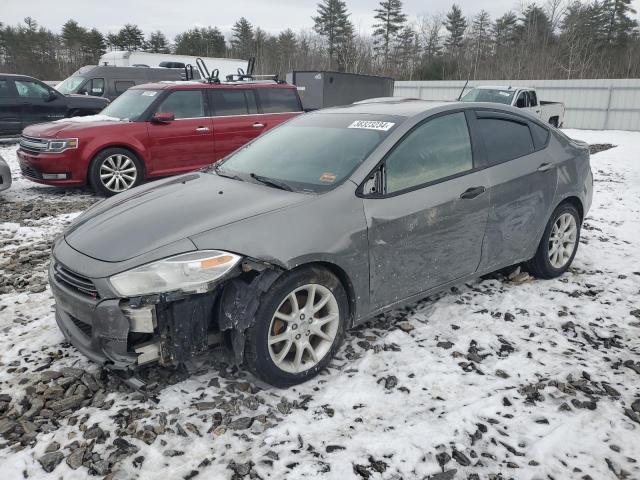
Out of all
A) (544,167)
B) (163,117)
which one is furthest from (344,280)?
(163,117)

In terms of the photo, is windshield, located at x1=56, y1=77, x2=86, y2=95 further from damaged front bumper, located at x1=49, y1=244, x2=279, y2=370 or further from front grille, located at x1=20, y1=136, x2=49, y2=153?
damaged front bumper, located at x1=49, y1=244, x2=279, y2=370

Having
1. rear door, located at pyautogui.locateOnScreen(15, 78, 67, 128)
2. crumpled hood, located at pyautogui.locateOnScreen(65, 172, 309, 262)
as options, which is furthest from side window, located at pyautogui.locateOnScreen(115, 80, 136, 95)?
crumpled hood, located at pyautogui.locateOnScreen(65, 172, 309, 262)

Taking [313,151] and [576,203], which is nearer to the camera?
[313,151]

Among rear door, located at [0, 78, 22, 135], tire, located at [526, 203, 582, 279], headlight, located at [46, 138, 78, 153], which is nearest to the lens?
tire, located at [526, 203, 582, 279]

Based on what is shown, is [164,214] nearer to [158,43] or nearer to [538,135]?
[538,135]

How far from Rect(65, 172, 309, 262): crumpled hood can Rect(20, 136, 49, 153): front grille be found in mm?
4757

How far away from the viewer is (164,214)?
300 centimetres

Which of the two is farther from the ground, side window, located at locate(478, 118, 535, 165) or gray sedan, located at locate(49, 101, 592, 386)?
side window, located at locate(478, 118, 535, 165)

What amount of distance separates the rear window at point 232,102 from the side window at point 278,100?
20 centimetres

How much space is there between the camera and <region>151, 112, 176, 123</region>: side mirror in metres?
7.84

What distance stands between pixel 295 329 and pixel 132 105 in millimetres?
6755

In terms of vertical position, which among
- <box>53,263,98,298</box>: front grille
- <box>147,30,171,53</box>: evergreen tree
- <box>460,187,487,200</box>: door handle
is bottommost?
<box>53,263,98,298</box>: front grille

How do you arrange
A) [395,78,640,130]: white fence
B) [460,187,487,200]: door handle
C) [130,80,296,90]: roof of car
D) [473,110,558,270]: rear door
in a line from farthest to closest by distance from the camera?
1. [395,78,640,130]: white fence
2. [130,80,296,90]: roof of car
3. [473,110,558,270]: rear door
4. [460,187,487,200]: door handle

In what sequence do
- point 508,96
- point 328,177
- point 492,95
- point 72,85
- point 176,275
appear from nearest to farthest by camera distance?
point 176,275 → point 328,177 → point 508,96 → point 492,95 → point 72,85
